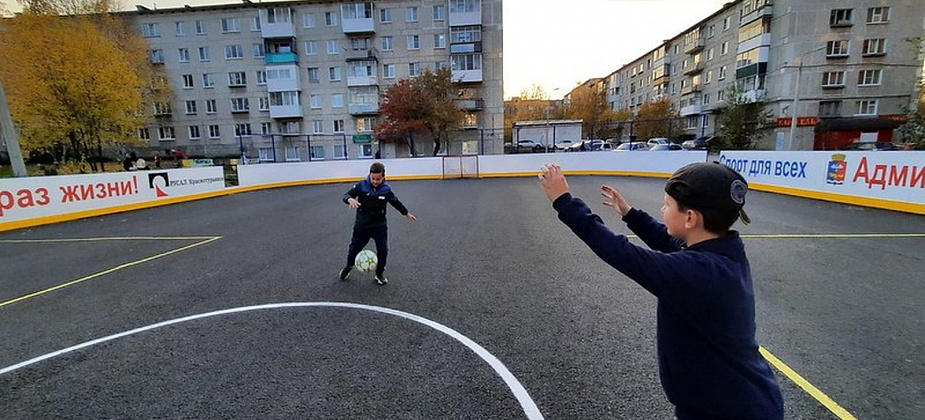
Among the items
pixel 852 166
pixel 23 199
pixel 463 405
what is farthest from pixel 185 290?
pixel 852 166

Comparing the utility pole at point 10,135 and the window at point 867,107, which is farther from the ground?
the window at point 867,107

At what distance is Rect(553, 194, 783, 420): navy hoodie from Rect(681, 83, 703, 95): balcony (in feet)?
199

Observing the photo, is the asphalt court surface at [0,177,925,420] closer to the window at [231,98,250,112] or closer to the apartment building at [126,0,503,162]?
the apartment building at [126,0,503,162]

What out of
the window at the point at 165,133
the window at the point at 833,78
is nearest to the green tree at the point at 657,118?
the window at the point at 833,78

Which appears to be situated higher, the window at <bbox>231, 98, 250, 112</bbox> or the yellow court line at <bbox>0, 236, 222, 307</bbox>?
the window at <bbox>231, 98, 250, 112</bbox>

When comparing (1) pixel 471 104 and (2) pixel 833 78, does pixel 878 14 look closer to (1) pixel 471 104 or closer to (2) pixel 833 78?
(2) pixel 833 78

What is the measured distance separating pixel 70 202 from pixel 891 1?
61.2 metres

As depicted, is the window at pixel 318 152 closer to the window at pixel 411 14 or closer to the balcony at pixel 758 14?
the window at pixel 411 14

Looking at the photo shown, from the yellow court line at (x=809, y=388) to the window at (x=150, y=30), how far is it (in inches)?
2330

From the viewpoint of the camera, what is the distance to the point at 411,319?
176 inches

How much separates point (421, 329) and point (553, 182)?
3.00 metres

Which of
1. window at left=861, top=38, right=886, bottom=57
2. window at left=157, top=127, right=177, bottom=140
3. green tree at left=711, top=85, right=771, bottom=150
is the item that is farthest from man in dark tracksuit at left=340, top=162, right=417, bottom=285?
window at left=861, top=38, right=886, bottom=57

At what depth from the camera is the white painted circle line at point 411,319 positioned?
2971mm

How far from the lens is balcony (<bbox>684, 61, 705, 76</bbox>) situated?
51.2 metres
